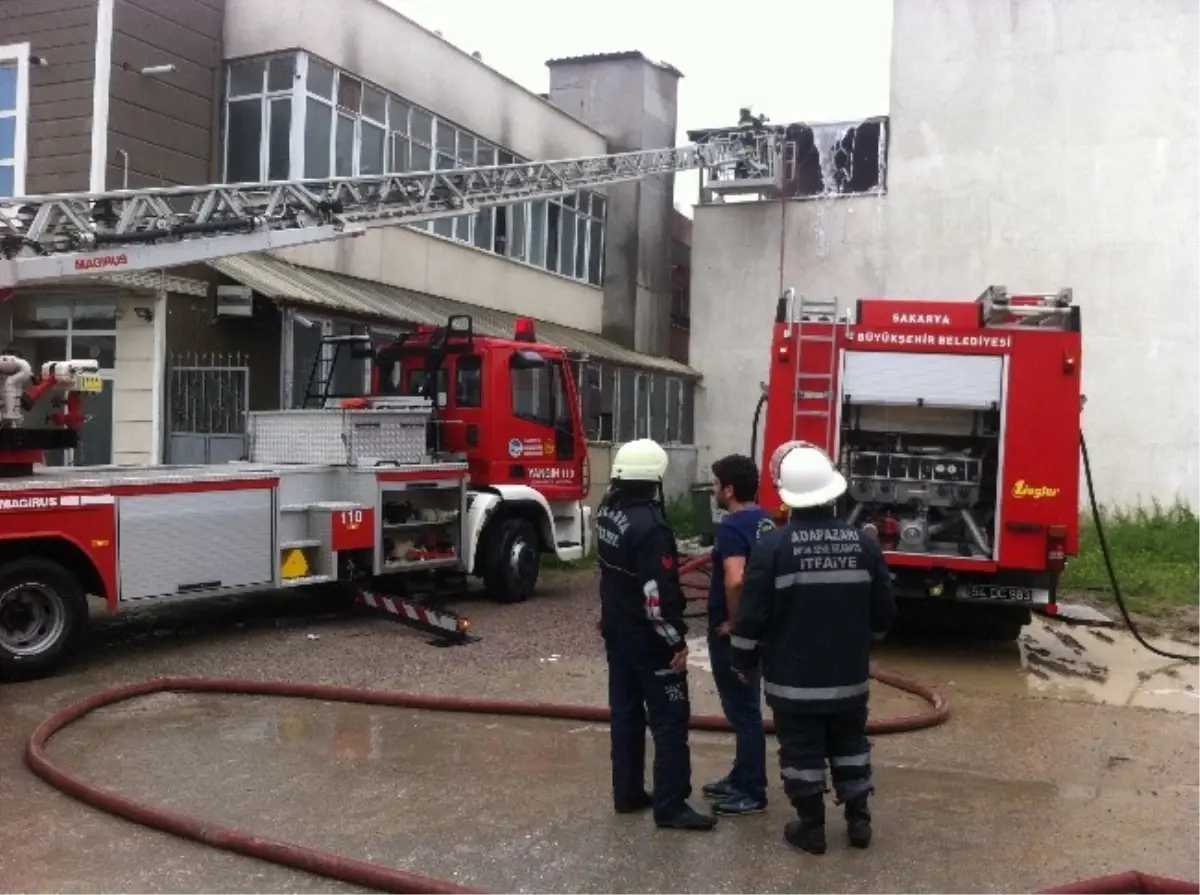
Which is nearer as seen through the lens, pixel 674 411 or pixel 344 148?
pixel 344 148

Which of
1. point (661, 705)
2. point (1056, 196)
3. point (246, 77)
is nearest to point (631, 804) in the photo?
point (661, 705)

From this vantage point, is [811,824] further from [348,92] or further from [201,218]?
[348,92]

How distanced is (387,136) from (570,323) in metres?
6.64

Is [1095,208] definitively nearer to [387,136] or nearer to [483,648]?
[387,136]

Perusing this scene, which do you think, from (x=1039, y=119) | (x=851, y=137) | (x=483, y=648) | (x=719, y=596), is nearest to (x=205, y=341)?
(x=483, y=648)

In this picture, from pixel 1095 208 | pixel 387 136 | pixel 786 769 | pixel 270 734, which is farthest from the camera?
pixel 1095 208

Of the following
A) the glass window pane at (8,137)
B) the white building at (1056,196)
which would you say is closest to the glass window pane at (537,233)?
the white building at (1056,196)

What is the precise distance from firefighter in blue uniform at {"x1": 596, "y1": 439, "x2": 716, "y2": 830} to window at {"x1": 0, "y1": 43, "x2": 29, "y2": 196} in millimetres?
12546

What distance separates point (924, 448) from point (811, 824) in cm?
548

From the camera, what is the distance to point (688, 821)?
495 cm

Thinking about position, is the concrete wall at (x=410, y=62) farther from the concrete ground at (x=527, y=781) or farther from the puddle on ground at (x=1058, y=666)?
the puddle on ground at (x=1058, y=666)

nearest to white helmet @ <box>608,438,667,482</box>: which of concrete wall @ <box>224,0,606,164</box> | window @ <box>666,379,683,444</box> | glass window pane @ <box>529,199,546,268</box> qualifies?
concrete wall @ <box>224,0,606,164</box>

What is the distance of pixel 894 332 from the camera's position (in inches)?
369

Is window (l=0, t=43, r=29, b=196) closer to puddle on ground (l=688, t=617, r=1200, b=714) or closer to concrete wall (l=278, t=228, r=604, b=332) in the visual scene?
concrete wall (l=278, t=228, r=604, b=332)
